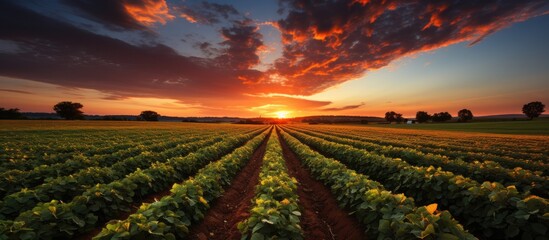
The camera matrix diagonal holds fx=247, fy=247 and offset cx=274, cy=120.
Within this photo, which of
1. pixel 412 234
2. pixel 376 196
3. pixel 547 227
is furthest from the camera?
pixel 376 196

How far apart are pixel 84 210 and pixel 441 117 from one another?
17085cm

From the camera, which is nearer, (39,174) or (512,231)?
(512,231)

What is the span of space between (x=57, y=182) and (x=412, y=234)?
9.16 m

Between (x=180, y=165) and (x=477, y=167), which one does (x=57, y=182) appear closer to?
(x=180, y=165)

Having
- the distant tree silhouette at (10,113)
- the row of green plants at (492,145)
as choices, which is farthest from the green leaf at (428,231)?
the distant tree silhouette at (10,113)

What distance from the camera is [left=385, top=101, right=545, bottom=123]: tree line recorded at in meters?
115

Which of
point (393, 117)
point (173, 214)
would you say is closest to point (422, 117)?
point (393, 117)

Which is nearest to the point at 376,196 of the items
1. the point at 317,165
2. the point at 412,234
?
the point at 412,234

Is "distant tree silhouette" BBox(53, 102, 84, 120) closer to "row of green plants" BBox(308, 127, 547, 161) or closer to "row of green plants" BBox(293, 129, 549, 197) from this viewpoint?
"row of green plants" BBox(308, 127, 547, 161)

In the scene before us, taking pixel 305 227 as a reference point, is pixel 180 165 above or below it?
above

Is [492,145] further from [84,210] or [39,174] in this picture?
[39,174]

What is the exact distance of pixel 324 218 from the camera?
7684 millimetres

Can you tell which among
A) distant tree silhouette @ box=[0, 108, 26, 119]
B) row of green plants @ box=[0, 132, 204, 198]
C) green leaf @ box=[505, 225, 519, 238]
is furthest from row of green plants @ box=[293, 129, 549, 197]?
distant tree silhouette @ box=[0, 108, 26, 119]

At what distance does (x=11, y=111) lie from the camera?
96.8m
